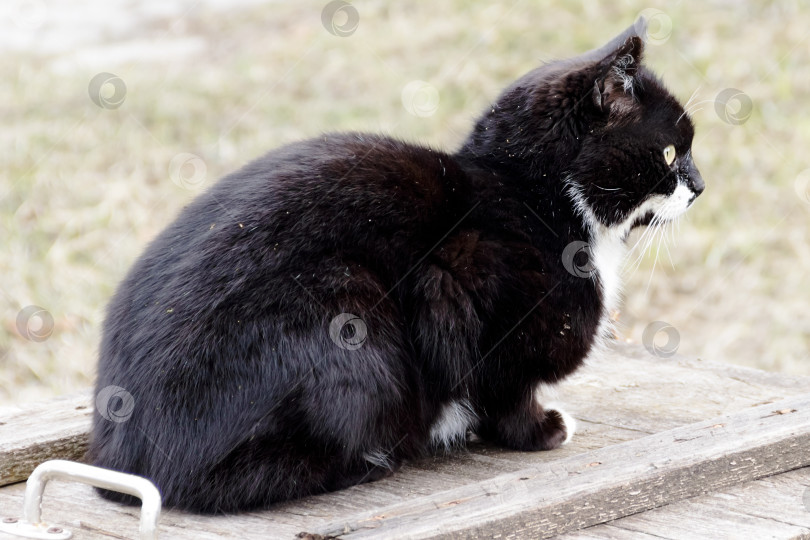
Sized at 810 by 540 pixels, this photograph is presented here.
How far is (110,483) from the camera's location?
1.54m

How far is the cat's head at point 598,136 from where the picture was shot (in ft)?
7.10

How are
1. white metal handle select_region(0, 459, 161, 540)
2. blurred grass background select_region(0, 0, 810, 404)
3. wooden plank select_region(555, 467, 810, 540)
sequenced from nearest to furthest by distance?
1. white metal handle select_region(0, 459, 161, 540)
2. wooden plank select_region(555, 467, 810, 540)
3. blurred grass background select_region(0, 0, 810, 404)

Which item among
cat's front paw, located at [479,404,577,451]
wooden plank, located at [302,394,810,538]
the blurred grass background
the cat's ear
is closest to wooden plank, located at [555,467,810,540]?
wooden plank, located at [302,394,810,538]

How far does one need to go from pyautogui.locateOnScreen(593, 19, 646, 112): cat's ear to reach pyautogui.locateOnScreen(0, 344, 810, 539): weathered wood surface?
71cm

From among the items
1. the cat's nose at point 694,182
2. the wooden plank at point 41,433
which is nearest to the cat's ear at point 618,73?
the cat's nose at point 694,182

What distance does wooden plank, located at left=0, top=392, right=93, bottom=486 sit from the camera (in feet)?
6.97

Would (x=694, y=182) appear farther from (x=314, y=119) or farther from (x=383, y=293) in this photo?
(x=314, y=119)

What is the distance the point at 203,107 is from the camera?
5770 millimetres

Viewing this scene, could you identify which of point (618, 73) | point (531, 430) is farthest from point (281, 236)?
point (618, 73)

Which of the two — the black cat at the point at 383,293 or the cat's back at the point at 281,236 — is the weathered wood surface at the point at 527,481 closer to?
the black cat at the point at 383,293

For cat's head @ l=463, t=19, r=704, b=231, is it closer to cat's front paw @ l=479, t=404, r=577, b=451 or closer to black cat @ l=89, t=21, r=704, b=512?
black cat @ l=89, t=21, r=704, b=512

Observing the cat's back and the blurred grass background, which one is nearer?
the cat's back

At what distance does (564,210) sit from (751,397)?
0.79 meters

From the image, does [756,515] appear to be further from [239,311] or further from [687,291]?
[687,291]
